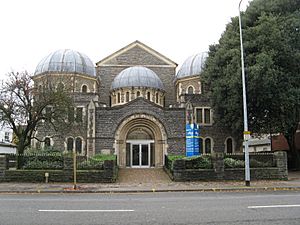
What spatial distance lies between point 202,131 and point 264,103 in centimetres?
941

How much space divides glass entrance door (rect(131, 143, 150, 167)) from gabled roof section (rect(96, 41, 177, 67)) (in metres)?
13.2

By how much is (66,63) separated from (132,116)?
11.5 m

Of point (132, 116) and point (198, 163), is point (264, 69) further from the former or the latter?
point (132, 116)

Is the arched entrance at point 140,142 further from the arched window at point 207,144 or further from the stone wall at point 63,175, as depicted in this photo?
the stone wall at point 63,175

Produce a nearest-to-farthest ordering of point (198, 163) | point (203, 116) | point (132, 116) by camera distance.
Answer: point (198, 163) < point (132, 116) < point (203, 116)

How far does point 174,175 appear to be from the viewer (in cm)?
2100

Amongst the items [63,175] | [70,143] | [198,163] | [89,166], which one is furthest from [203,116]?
[63,175]

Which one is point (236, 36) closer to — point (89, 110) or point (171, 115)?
point (171, 115)

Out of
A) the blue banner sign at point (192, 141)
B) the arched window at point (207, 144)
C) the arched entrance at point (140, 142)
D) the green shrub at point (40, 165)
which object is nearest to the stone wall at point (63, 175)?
the green shrub at point (40, 165)

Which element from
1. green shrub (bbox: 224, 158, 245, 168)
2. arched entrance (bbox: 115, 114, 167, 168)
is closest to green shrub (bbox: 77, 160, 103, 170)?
green shrub (bbox: 224, 158, 245, 168)

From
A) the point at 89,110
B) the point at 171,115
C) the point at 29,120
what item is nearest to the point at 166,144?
the point at 171,115

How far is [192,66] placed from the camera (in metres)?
39.5

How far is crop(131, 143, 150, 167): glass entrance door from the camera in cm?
3238

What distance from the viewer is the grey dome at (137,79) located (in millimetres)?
35219
